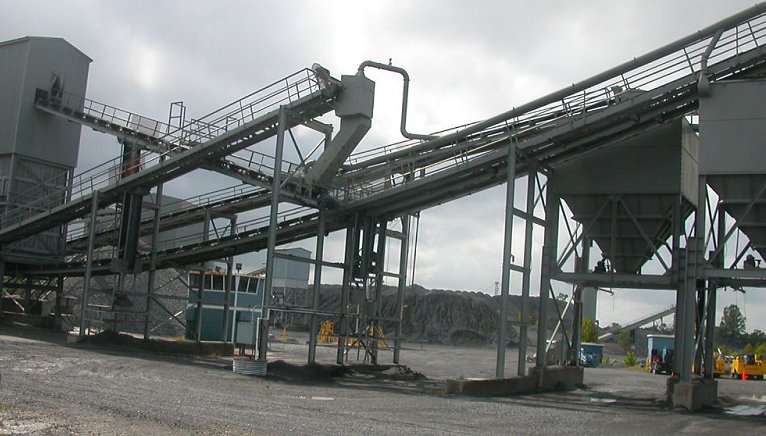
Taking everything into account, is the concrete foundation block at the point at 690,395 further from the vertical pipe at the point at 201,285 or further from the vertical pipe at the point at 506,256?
the vertical pipe at the point at 201,285

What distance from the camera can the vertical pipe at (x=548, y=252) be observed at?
2589 centimetres

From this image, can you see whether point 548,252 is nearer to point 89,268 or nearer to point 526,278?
point 526,278

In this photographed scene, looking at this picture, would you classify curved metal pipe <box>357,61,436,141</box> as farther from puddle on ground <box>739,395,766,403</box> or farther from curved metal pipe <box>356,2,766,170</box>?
puddle on ground <box>739,395,766,403</box>

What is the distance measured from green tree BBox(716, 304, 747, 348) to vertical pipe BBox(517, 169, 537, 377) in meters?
86.5

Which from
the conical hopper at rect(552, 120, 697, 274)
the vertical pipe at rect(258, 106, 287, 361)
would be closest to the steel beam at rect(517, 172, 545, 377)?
the conical hopper at rect(552, 120, 697, 274)

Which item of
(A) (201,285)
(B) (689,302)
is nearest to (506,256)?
(B) (689,302)


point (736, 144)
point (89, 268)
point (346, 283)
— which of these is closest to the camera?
point (736, 144)

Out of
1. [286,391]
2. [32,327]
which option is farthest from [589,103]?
[32,327]

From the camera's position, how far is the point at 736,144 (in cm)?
2102

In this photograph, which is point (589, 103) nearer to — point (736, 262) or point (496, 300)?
point (736, 262)

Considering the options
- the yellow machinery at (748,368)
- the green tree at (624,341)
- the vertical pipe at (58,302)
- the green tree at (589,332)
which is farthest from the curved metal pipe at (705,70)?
the green tree at (624,341)

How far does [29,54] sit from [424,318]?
2187 inches

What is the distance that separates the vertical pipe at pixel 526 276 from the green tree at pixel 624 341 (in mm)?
53277

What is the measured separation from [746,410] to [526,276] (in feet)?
24.0
